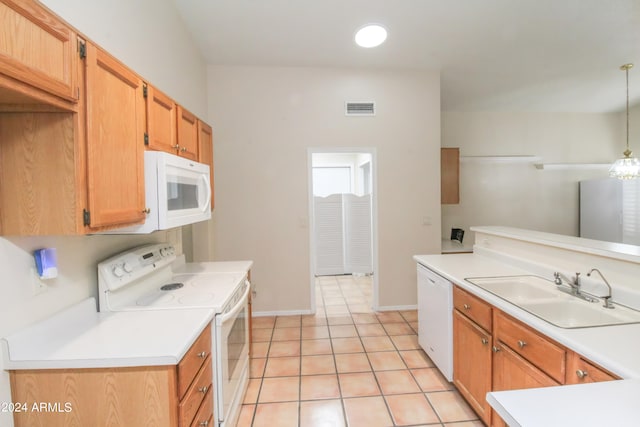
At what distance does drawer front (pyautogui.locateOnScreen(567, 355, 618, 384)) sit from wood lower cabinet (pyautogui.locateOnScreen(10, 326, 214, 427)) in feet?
5.12

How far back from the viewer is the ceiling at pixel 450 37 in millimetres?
2514

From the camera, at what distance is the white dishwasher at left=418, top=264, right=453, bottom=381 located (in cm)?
215

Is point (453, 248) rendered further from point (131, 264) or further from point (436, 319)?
point (131, 264)

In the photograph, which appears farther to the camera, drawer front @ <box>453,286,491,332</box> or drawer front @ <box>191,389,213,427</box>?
drawer front @ <box>453,286,491,332</box>

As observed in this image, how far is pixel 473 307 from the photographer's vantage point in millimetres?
1854

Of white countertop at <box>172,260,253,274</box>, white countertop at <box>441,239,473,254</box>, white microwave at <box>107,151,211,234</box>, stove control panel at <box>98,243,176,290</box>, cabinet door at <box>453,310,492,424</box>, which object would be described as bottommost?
cabinet door at <box>453,310,492,424</box>

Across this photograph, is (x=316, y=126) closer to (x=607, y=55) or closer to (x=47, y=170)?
(x=47, y=170)

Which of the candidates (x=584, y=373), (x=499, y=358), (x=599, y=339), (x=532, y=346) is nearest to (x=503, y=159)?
(x=499, y=358)

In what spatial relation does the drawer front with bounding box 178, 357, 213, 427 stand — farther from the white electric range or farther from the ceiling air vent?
the ceiling air vent

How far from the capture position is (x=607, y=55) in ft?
10.8

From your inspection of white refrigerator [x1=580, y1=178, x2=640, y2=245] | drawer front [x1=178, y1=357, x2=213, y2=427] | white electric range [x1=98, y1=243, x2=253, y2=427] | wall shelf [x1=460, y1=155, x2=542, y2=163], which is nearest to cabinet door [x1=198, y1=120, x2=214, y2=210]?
white electric range [x1=98, y1=243, x2=253, y2=427]

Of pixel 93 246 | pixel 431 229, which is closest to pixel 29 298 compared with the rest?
pixel 93 246

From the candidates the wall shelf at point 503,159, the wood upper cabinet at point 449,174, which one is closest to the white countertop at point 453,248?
the wood upper cabinet at point 449,174

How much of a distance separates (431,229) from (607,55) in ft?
8.85
